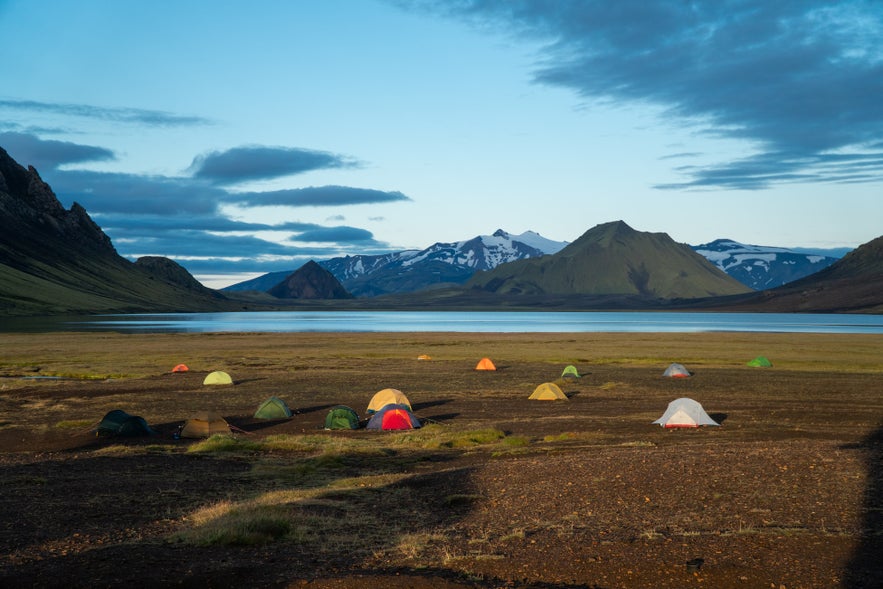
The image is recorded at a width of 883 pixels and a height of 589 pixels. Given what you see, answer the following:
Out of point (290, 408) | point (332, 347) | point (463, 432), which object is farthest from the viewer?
point (332, 347)

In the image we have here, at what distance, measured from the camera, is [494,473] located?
71.5ft

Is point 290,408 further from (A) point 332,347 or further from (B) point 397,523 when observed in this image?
(A) point 332,347

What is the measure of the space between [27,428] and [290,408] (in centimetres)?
1221

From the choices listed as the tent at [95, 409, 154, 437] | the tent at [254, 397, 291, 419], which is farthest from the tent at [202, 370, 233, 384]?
the tent at [95, 409, 154, 437]

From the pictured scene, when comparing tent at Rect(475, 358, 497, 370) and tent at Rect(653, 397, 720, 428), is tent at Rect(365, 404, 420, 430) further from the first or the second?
tent at Rect(475, 358, 497, 370)

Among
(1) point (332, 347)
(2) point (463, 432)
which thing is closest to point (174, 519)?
(2) point (463, 432)

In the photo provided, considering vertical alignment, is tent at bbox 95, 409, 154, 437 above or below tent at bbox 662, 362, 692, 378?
above

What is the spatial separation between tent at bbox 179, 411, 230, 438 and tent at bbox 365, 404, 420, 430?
247 inches

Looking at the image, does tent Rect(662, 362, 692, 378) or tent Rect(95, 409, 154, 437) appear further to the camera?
tent Rect(662, 362, 692, 378)

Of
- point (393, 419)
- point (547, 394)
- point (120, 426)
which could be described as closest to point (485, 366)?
point (547, 394)

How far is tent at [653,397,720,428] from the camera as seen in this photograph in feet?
105

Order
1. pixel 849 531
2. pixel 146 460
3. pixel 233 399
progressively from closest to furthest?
1. pixel 849 531
2. pixel 146 460
3. pixel 233 399

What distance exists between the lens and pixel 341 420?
34125mm

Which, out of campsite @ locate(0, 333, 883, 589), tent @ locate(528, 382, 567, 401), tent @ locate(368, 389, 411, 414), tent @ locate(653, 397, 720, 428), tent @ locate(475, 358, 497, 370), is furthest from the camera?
tent @ locate(475, 358, 497, 370)
